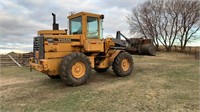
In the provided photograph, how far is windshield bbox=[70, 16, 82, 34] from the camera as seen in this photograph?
8602mm

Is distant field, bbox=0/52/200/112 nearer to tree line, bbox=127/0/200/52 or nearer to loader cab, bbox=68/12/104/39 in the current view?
loader cab, bbox=68/12/104/39

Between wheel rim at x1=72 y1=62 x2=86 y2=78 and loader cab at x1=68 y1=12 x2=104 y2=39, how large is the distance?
1.05 m

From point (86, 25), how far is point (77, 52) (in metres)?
1.01

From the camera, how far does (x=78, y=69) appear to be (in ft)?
26.0

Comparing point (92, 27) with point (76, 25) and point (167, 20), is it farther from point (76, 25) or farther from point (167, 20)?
point (167, 20)

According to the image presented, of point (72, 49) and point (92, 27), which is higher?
point (92, 27)

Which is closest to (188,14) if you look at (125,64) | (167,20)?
(167,20)

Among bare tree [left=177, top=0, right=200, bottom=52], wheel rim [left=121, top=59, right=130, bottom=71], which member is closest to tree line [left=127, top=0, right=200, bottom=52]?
bare tree [left=177, top=0, right=200, bottom=52]

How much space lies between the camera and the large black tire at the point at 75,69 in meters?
7.52

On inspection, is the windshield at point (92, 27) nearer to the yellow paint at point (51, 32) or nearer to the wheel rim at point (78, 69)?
the yellow paint at point (51, 32)

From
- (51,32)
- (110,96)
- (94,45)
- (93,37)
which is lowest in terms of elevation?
(110,96)

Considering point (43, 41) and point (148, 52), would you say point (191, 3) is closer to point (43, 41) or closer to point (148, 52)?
point (148, 52)

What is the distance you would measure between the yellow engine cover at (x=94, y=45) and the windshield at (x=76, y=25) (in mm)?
501

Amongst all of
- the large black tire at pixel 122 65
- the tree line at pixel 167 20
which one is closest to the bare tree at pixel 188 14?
the tree line at pixel 167 20
